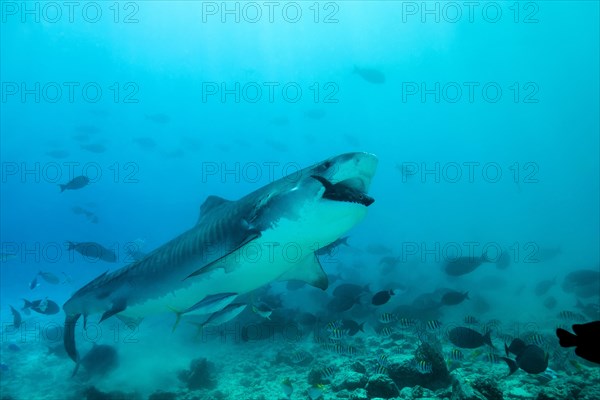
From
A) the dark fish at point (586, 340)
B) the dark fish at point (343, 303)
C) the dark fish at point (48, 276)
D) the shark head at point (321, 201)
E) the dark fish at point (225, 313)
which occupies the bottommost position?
the dark fish at point (48, 276)

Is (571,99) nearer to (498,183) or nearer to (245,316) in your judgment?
(498,183)

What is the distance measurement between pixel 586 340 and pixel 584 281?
14.3m

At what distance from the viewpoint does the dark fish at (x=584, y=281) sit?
12.5 metres

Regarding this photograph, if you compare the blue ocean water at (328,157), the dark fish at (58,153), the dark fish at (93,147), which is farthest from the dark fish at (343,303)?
the dark fish at (58,153)

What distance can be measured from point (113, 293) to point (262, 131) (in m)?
96.8

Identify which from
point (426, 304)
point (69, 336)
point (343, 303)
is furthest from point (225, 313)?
point (426, 304)

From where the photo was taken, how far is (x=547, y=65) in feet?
231

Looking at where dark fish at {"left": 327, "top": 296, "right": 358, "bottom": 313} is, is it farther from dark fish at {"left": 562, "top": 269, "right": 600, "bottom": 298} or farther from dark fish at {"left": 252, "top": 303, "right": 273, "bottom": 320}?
dark fish at {"left": 562, "top": 269, "right": 600, "bottom": 298}

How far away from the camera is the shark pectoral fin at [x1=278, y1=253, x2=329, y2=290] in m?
5.05

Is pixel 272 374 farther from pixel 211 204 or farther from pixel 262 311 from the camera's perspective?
pixel 211 204

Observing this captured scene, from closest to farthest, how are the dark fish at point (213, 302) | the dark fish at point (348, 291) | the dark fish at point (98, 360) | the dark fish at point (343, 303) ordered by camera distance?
the dark fish at point (213, 302)
the dark fish at point (343, 303)
the dark fish at point (348, 291)
the dark fish at point (98, 360)

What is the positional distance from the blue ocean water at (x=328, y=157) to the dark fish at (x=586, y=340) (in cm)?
214

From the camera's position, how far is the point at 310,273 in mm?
5270

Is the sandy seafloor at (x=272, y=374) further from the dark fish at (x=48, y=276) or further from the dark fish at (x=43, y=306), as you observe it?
the dark fish at (x=48, y=276)
